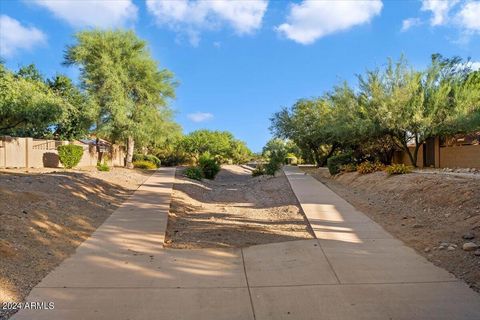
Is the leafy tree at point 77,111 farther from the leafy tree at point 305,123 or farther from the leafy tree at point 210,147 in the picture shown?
the leafy tree at point 210,147

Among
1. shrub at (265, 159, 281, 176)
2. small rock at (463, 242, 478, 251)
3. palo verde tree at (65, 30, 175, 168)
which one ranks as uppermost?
palo verde tree at (65, 30, 175, 168)

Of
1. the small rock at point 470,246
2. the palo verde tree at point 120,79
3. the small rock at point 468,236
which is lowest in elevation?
the small rock at point 470,246

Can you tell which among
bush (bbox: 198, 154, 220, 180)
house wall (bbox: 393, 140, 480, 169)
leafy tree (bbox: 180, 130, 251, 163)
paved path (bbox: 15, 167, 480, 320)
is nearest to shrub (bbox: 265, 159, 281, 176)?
bush (bbox: 198, 154, 220, 180)

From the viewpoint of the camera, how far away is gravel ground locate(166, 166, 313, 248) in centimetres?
796

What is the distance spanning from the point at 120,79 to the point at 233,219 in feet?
67.2

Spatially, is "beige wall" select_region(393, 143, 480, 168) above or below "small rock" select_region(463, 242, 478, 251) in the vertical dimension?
above

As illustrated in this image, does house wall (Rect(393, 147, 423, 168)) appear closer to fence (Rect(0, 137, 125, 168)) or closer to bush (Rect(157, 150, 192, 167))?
fence (Rect(0, 137, 125, 168))

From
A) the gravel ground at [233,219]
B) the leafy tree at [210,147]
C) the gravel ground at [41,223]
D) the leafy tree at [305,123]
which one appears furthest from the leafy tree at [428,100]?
the leafy tree at [210,147]

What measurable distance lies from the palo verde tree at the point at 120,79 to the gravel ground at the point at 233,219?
41.4 feet

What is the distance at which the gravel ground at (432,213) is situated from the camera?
20.3ft

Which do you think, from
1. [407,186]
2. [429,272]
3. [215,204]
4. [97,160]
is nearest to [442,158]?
[407,186]

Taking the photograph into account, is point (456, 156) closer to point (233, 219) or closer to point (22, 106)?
point (233, 219)

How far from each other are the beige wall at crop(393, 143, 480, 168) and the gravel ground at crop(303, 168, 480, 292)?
575 cm

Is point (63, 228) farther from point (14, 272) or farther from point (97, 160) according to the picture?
point (97, 160)
